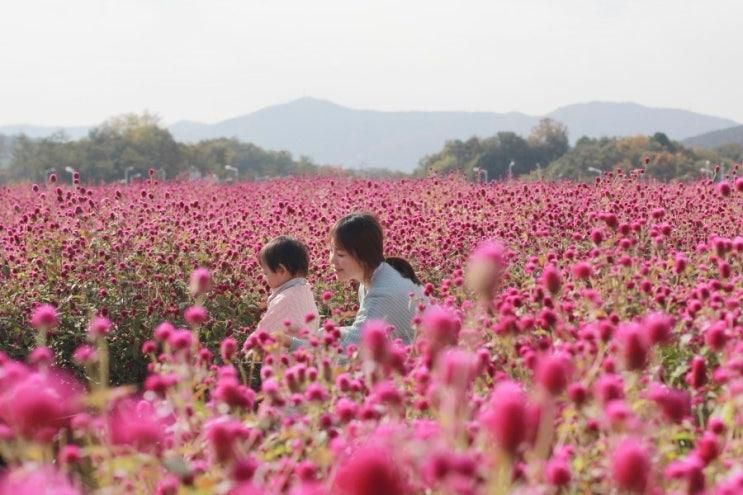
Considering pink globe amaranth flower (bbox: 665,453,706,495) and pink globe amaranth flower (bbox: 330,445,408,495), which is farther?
pink globe amaranth flower (bbox: 665,453,706,495)

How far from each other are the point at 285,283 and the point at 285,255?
0.15 metres

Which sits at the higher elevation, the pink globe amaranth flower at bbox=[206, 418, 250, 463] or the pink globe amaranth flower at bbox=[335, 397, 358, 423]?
the pink globe amaranth flower at bbox=[206, 418, 250, 463]

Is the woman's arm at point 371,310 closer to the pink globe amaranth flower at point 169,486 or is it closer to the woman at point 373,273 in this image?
the woman at point 373,273

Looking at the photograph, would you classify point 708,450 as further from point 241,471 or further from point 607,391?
point 241,471

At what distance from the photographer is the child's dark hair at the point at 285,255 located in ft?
17.3

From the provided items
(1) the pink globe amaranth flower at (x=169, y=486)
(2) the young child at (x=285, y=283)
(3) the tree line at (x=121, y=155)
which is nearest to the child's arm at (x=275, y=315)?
(2) the young child at (x=285, y=283)

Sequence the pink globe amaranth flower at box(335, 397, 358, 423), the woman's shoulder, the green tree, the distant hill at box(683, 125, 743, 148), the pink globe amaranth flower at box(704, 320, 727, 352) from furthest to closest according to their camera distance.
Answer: the distant hill at box(683, 125, 743, 148) → the green tree → the woman's shoulder → the pink globe amaranth flower at box(704, 320, 727, 352) → the pink globe amaranth flower at box(335, 397, 358, 423)

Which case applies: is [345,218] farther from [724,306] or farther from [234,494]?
[234,494]

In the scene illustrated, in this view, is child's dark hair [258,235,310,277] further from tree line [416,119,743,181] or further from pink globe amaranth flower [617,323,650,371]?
tree line [416,119,743,181]

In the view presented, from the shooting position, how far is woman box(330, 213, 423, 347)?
4.89 meters

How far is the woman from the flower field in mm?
588

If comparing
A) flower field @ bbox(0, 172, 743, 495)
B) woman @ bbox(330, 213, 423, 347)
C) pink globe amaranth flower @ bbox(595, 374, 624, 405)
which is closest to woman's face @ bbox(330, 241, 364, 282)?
woman @ bbox(330, 213, 423, 347)

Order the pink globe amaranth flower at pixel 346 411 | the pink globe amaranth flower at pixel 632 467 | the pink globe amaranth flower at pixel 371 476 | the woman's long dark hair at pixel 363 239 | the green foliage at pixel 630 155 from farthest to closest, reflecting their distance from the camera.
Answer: the green foliage at pixel 630 155, the woman's long dark hair at pixel 363 239, the pink globe amaranth flower at pixel 346 411, the pink globe amaranth flower at pixel 632 467, the pink globe amaranth flower at pixel 371 476

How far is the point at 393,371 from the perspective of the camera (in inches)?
110
